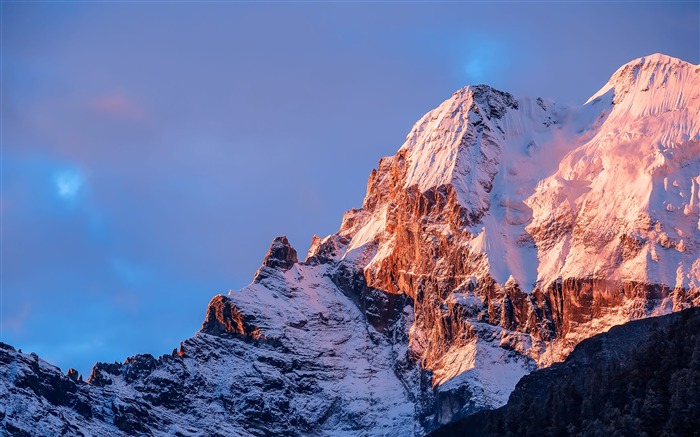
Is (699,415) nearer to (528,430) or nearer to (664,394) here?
(664,394)

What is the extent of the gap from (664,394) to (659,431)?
669 cm

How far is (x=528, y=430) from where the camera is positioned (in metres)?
192

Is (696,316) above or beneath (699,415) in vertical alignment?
above

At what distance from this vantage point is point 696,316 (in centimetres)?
18988

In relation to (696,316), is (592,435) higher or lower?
lower

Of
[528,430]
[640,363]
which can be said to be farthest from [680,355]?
[528,430]

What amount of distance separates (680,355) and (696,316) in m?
7.48

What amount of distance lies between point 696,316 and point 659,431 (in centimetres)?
2050

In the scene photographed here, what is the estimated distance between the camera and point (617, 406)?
18425 cm

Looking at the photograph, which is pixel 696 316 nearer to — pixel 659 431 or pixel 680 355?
pixel 680 355

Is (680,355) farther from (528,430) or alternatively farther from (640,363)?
(528,430)

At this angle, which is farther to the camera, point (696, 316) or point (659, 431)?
point (696, 316)

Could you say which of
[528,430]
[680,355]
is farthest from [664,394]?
[528,430]

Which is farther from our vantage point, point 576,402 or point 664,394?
point 576,402
